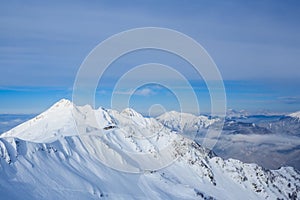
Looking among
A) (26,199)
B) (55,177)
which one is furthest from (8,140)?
(26,199)

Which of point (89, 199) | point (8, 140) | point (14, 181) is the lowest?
point (89, 199)

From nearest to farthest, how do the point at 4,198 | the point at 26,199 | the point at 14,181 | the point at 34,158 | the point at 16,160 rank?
the point at 4,198, the point at 26,199, the point at 14,181, the point at 16,160, the point at 34,158

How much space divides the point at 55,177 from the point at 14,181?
29.8 metres

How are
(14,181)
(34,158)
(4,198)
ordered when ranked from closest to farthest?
(4,198) < (14,181) < (34,158)

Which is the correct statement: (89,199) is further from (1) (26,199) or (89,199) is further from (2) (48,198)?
(1) (26,199)

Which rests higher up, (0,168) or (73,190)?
(0,168)

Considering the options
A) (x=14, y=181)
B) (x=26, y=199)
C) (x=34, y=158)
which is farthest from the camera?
(x=34, y=158)

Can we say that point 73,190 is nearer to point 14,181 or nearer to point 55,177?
point 55,177

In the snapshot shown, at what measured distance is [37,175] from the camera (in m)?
187

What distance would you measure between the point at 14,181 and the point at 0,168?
8345 millimetres

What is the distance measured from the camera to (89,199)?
188000mm

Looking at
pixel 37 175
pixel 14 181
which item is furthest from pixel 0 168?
pixel 37 175

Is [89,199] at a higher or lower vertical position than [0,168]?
lower

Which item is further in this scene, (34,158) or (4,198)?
(34,158)
